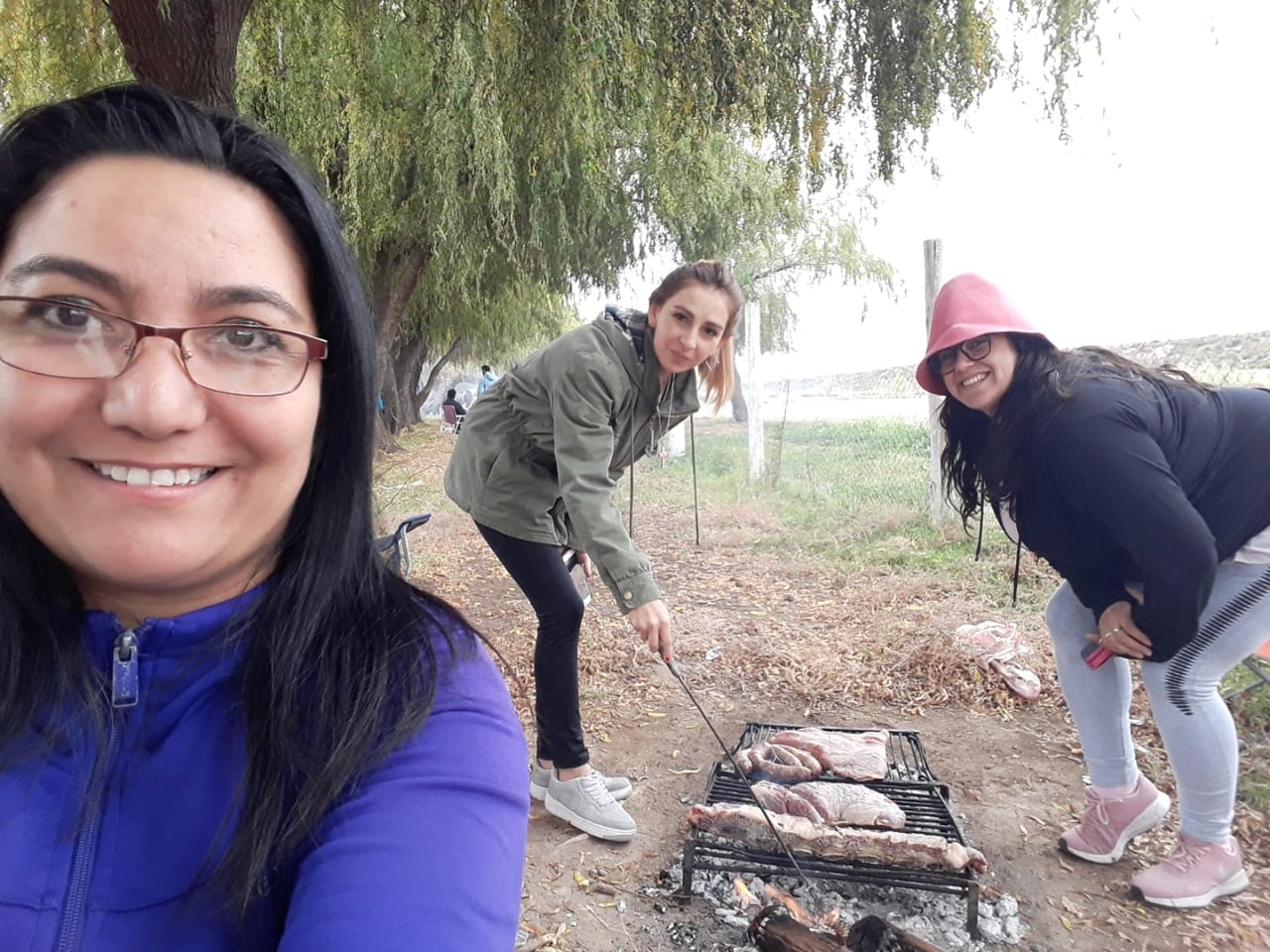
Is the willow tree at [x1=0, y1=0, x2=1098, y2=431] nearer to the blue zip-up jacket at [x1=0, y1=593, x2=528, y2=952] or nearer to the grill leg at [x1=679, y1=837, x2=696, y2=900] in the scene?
the blue zip-up jacket at [x1=0, y1=593, x2=528, y2=952]

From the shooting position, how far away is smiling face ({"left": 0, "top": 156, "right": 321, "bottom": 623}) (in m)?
0.92

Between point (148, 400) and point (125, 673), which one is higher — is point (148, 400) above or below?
above

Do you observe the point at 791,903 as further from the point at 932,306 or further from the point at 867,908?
the point at 932,306

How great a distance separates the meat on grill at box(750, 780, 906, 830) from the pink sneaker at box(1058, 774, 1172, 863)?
714 mm

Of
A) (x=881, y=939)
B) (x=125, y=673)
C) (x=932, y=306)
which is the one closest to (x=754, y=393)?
(x=932, y=306)

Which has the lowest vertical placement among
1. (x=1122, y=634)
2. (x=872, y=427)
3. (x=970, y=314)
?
(x=872, y=427)

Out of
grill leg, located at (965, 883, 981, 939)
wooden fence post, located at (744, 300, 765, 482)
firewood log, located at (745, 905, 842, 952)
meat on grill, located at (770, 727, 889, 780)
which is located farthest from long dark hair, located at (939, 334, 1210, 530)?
wooden fence post, located at (744, 300, 765, 482)

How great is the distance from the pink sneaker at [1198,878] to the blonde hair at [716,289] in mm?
2254

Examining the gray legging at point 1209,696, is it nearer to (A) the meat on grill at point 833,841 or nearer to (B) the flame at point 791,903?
(A) the meat on grill at point 833,841

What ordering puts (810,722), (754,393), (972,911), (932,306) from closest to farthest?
(972,911)
(810,722)
(932,306)
(754,393)

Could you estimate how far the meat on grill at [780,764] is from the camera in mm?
2904

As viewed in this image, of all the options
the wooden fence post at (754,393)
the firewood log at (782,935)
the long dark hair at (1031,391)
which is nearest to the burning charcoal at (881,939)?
the firewood log at (782,935)

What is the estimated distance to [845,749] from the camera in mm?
3023

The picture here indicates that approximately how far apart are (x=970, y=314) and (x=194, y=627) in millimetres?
2314
